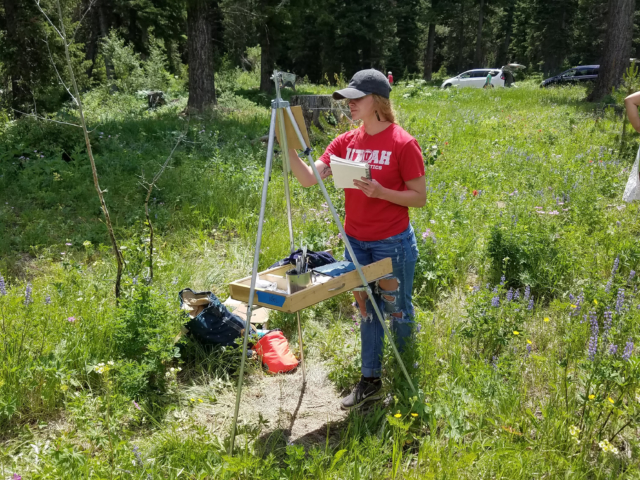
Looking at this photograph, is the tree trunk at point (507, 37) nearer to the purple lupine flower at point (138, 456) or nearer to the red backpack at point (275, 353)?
the red backpack at point (275, 353)

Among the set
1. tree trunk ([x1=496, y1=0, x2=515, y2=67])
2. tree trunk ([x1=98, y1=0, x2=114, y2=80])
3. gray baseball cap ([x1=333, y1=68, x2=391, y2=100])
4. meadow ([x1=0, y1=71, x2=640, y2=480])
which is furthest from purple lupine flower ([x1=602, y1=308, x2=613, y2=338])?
tree trunk ([x1=496, y1=0, x2=515, y2=67])

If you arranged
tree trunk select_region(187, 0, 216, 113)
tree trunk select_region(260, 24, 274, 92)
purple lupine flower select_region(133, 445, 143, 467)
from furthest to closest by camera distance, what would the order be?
tree trunk select_region(260, 24, 274, 92)
tree trunk select_region(187, 0, 216, 113)
purple lupine flower select_region(133, 445, 143, 467)

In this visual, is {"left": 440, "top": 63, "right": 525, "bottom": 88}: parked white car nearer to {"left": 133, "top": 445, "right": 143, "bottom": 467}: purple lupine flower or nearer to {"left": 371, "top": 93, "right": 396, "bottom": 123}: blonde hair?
{"left": 371, "top": 93, "right": 396, "bottom": 123}: blonde hair

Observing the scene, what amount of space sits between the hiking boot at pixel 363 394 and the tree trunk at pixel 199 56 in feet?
33.8

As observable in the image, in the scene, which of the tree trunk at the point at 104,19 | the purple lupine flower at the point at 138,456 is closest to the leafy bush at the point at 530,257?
the purple lupine flower at the point at 138,456

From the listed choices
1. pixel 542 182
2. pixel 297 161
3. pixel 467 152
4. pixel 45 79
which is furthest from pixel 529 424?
pixel 45 79

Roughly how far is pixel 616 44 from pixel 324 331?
13.2m

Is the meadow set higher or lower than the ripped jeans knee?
lower

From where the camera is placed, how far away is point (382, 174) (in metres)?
2.77

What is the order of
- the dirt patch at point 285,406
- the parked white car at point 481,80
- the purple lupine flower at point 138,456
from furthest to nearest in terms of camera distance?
the parked white car at point 481,80, the dirt patch at point 285,406, the purple lupine flower at point 138,456

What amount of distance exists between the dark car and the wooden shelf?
21.9m

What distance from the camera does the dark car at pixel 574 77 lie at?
22344 mm

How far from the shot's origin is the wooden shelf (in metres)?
2.37

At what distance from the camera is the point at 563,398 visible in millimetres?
2783
